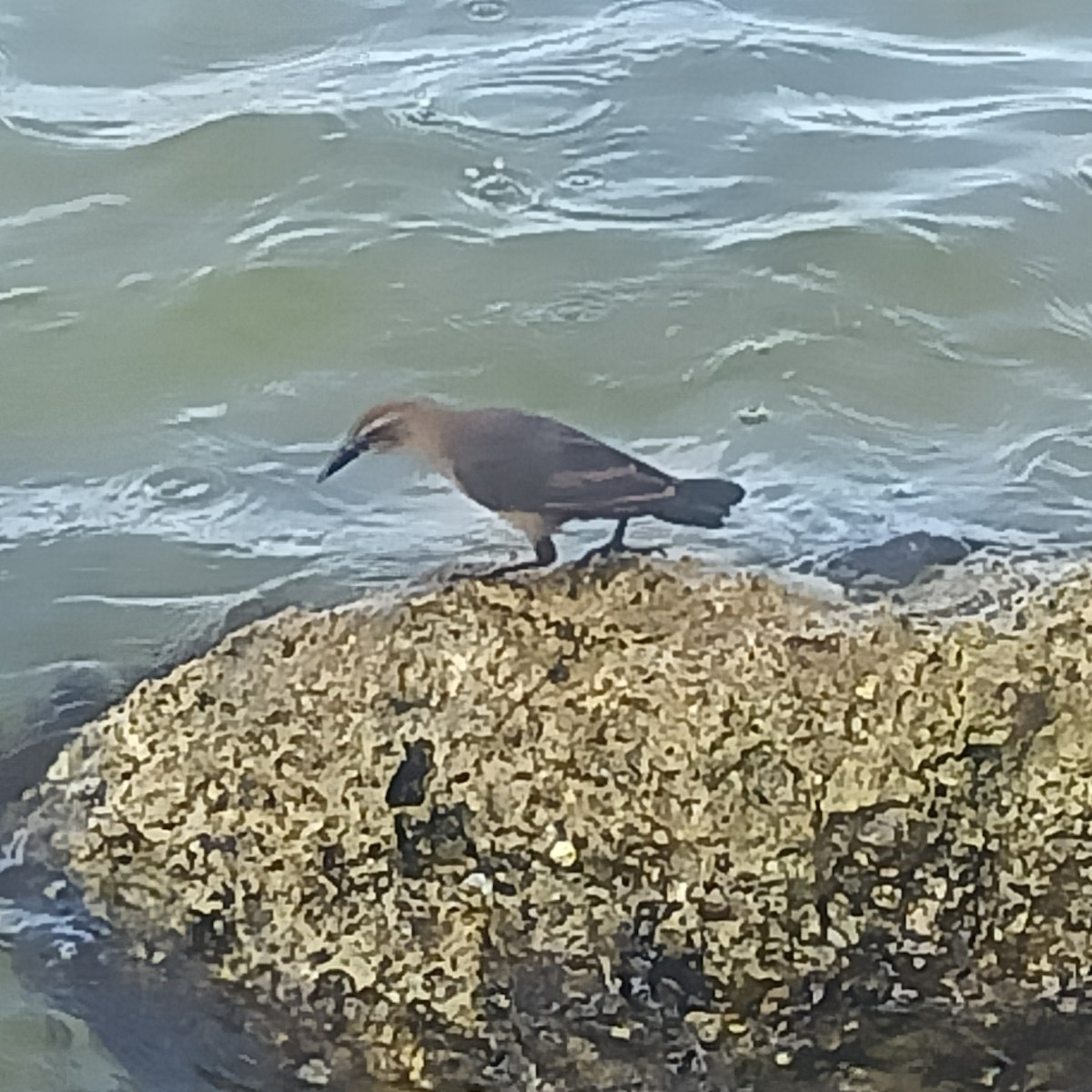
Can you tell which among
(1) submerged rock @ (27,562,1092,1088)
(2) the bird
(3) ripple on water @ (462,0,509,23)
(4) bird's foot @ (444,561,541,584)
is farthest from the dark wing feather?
(3) ripple on water @ (462,0,509,23)

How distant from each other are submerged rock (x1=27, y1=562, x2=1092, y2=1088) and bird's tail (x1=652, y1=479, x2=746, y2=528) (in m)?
0.35

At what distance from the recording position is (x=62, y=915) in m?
3.73

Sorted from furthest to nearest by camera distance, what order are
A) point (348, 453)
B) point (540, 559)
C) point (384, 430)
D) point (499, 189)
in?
point (499, 189) → point (348, 453) → point (384, 430) → point (540, 559)

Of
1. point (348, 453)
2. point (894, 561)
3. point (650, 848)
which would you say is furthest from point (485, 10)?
point (650, 848)

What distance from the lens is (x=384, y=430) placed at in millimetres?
4195

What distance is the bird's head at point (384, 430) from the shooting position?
4.13m

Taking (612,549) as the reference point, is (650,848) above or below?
below

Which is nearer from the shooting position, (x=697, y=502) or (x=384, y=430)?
(x=697, y=502)

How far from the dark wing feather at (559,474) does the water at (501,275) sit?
6.5 inches

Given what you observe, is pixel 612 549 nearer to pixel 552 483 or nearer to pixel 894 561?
pixel 552 483

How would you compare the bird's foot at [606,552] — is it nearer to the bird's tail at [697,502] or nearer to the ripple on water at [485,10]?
the bird's tail at [697,502]

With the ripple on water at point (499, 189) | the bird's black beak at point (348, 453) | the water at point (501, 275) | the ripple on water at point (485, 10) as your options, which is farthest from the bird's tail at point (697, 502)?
the ripple on water at point (485, 10)

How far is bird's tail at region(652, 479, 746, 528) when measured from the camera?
3828 mm

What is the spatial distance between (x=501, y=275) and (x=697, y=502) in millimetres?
2459
